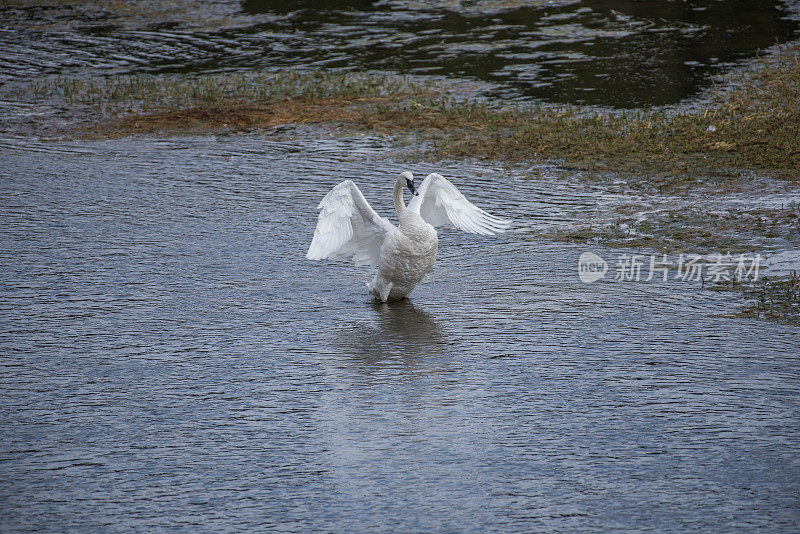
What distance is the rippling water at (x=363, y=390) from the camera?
236 inches

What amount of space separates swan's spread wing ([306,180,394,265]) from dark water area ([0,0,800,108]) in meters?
8.07

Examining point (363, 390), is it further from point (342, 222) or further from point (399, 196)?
point (399, 196)

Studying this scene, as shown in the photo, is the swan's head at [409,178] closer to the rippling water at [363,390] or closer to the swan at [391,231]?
the swan at [391,231]

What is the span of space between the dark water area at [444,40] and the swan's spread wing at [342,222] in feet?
26.5

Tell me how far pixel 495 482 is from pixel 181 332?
375cm

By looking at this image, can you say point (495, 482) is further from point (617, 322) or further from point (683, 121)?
point (683, 121)

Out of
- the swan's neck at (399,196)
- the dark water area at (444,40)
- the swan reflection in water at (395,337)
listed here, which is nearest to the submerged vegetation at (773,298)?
the swan reflection in water at (395,337)

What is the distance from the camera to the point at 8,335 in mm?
8766

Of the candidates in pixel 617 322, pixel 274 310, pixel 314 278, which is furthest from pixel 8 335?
pixel 617 322

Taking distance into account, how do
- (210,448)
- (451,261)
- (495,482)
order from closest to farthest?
1. (495,482)
2. (210,448)
3. (451,261)

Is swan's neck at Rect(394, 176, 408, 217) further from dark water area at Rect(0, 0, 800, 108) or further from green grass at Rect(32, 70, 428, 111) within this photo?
→ green grass at Rect(32, 70, 428, 111)

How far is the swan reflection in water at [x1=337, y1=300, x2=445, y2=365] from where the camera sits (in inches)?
329

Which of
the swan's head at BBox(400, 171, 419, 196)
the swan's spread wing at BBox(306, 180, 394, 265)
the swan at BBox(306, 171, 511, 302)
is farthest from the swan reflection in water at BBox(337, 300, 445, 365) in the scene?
the swan's head at BBox(400, 171, 419, 196)

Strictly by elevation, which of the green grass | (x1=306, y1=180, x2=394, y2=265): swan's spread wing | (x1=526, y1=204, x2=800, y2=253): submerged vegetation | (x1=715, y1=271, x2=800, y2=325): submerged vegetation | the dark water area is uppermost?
the dark water area
